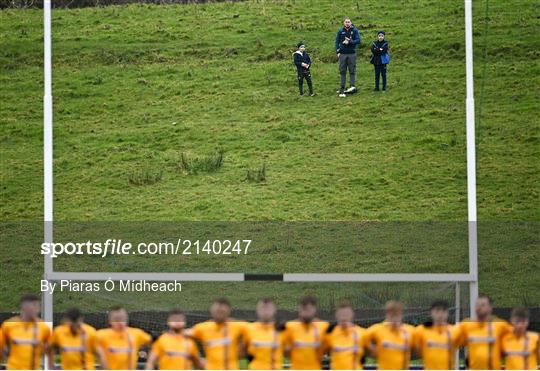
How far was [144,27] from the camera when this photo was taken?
3706 cm

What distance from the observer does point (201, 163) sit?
31906 millimetres

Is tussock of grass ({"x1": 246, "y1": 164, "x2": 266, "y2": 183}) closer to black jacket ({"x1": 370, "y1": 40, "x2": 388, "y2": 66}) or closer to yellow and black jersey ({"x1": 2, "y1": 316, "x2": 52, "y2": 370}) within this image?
black jacket ({"x1": 370, "y1": 40, "x2": 388, "y2": 66})

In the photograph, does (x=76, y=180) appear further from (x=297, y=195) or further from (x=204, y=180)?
(x=297, y=195)

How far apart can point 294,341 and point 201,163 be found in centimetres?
1767

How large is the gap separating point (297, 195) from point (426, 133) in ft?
13.3

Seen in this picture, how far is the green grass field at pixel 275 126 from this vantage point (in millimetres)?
29781

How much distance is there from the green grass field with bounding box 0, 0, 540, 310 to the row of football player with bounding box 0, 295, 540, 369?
11.1 meters

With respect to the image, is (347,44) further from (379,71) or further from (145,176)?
(145,176)

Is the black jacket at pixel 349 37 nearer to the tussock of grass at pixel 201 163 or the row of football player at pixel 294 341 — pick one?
the tussock of grass at pixel 201 163

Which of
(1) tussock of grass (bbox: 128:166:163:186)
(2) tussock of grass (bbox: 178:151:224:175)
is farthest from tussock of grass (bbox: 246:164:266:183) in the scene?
(1) tussock of grass (bbox: 128:166:163:186)

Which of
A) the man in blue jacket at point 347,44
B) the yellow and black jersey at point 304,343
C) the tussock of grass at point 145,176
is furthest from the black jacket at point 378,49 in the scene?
the yellow and black jersey at point 304,343

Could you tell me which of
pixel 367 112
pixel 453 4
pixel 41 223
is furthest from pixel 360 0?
pixel 41 223

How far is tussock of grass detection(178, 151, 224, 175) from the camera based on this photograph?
31.4 metres

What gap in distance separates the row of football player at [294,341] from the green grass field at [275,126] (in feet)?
36.3
